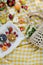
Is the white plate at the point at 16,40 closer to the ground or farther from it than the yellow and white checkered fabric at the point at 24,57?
farther from it

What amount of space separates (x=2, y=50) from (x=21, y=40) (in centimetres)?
13

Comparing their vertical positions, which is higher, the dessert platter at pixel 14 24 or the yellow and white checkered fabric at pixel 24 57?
the dessert platter at pixel 14 24

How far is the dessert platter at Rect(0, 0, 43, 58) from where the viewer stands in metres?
1.51

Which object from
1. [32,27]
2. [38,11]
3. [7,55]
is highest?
[38,11]

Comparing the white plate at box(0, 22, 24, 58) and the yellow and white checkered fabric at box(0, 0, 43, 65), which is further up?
the white plate at box(0, 22, 24, 58)

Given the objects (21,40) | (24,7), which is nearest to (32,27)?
(21,40)

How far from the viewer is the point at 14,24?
159cm

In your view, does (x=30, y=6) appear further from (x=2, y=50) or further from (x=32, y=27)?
(x=2, y=50)

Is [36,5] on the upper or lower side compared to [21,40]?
upper

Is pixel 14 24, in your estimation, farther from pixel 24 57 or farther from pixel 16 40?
pixel 24 57

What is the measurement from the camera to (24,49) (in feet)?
4.94

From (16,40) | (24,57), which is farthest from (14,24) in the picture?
(24,57)

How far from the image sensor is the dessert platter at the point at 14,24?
151 cm

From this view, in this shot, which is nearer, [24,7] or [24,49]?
[24,49]
